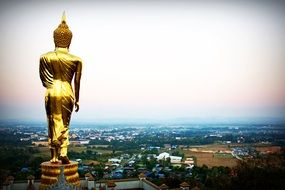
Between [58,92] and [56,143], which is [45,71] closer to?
[58,92]

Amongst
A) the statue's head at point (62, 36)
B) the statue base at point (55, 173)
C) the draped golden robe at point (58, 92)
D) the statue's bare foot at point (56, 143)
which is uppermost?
the statue's head at point (62, 36)

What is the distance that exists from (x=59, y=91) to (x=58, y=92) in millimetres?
13

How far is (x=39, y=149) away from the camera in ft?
23.4

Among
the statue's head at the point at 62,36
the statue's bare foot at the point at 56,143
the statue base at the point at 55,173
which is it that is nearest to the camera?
the statue base at the point at 55,173

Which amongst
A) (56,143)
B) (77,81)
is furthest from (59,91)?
(56,143)

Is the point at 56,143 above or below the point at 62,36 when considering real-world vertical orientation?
below

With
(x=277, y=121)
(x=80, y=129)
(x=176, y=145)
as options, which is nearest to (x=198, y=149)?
(x=176, y=145)

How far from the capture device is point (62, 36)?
11.5 ft

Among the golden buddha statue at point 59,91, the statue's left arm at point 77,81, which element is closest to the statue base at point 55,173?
the golden buddha statue at point 59,91

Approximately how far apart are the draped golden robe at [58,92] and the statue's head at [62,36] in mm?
90

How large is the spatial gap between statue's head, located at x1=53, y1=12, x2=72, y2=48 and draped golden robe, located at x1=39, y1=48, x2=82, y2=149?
9 centimetres

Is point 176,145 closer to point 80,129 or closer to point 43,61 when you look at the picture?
point 80,129

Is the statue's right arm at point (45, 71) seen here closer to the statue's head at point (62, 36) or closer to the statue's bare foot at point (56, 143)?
the statue's head at point (62, 36)

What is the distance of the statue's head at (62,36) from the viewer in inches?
138
